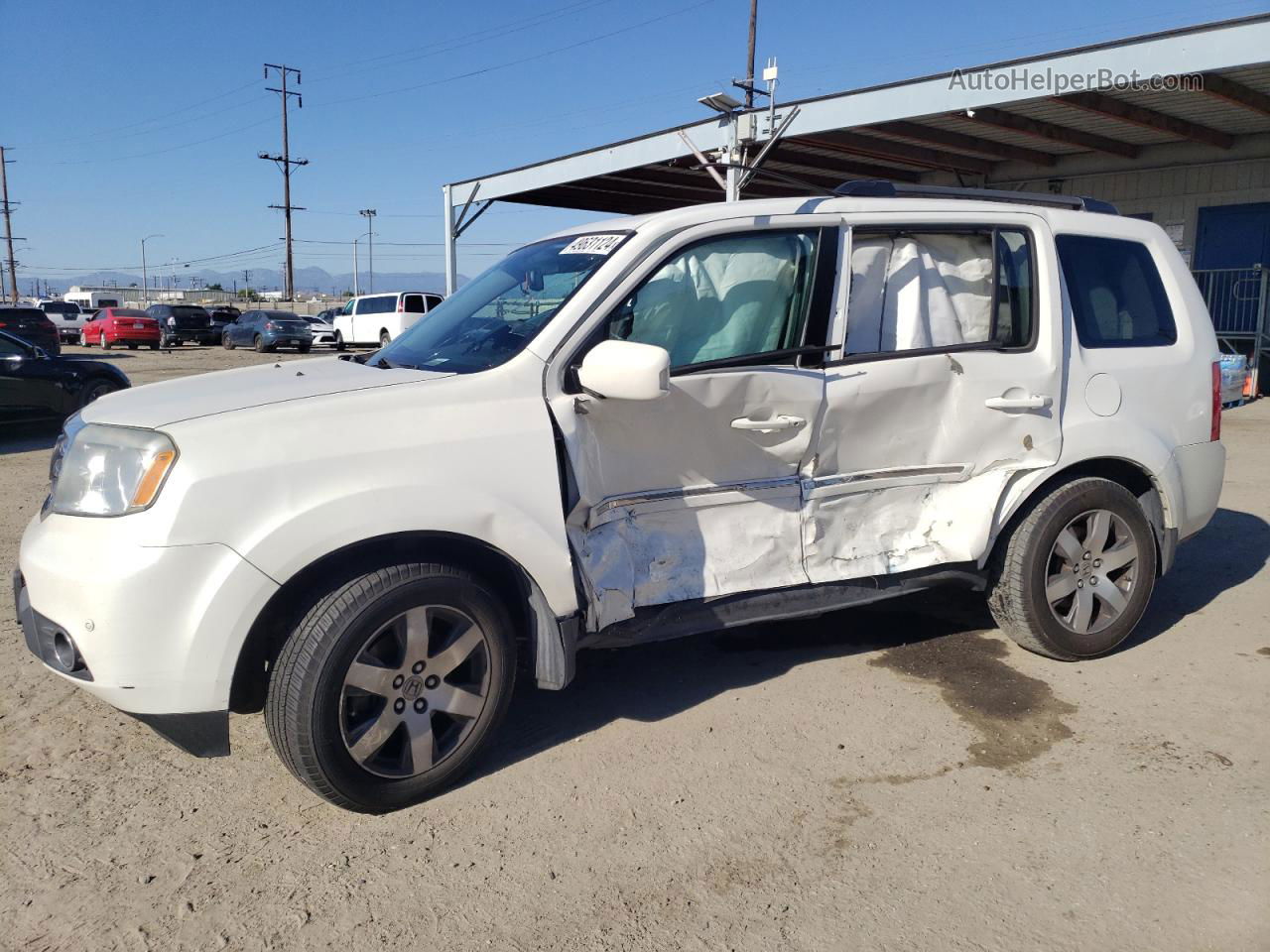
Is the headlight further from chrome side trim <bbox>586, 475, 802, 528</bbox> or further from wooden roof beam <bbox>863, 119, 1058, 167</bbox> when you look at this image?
wooden roof beam <bbox>863, 119, 1058, 167</bbox>

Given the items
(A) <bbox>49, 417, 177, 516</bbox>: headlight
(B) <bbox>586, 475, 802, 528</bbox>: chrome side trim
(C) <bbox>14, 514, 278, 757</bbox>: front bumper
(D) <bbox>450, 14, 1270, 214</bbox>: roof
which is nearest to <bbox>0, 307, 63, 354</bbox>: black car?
(D) <bbox>450, 14, 1270, 214</bbox>: roof

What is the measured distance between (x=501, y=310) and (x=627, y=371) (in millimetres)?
894

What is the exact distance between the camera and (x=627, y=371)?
3.04 m

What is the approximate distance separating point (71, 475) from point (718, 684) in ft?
8.19

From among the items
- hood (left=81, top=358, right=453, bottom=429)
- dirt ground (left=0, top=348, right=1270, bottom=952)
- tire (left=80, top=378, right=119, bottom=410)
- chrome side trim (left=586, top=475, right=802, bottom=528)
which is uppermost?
hood (left=81, top=358, right=453, bottom=429)

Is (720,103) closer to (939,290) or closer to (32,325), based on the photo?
(939,290)

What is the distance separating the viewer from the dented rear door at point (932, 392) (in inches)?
150

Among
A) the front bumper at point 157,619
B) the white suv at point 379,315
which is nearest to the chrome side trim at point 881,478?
the front bumper at point 157,619

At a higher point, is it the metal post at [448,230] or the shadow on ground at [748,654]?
the metal post at [448,230]

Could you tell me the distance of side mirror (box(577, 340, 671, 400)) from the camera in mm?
3014

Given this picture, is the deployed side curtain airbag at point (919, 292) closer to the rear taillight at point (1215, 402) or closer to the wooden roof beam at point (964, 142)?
the rear taillight at point (1215, 402)

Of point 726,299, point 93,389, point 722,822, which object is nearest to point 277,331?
point 93,389

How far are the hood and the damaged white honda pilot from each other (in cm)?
2

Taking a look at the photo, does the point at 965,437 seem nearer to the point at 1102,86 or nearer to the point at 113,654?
the point at 113,654
